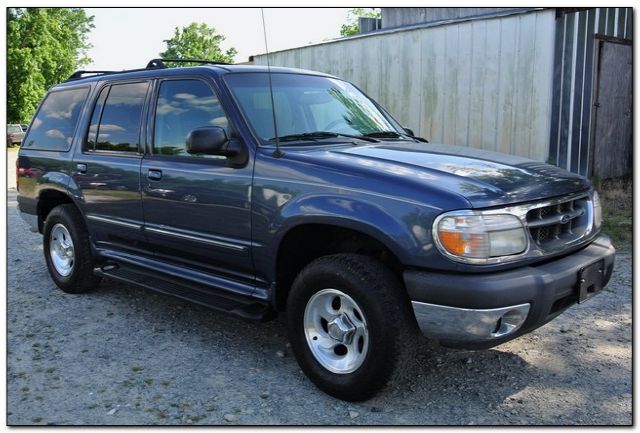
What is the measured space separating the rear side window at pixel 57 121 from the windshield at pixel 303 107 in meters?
1.93

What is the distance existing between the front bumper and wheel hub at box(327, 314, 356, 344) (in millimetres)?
475

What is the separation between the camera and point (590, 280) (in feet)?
11.4

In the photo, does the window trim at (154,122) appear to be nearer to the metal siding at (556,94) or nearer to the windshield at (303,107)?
the windshield at (303,107)

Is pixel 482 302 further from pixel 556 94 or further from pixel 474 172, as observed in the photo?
pixel 556 94

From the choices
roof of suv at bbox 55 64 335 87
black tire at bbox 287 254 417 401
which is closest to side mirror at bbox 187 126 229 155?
roof of suv at bbox 55 64 335 87

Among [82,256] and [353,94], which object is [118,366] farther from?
[353,94]

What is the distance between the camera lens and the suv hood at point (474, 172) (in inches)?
125

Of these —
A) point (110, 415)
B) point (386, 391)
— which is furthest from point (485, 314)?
point (110, 415)

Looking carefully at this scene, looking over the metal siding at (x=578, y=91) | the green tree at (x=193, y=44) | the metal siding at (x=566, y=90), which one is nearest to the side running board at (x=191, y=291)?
the metal siding at (x=566, y=90)

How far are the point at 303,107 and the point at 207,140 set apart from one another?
90 centimetres

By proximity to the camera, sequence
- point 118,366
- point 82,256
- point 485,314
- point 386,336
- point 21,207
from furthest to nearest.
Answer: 1. point 21,207
2. point 82,256
3. point 118,366
4. point 386,336
5. point 485,314

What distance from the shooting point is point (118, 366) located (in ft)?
13.0

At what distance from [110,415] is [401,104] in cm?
930

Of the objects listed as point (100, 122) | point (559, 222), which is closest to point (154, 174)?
point (100, 122)
